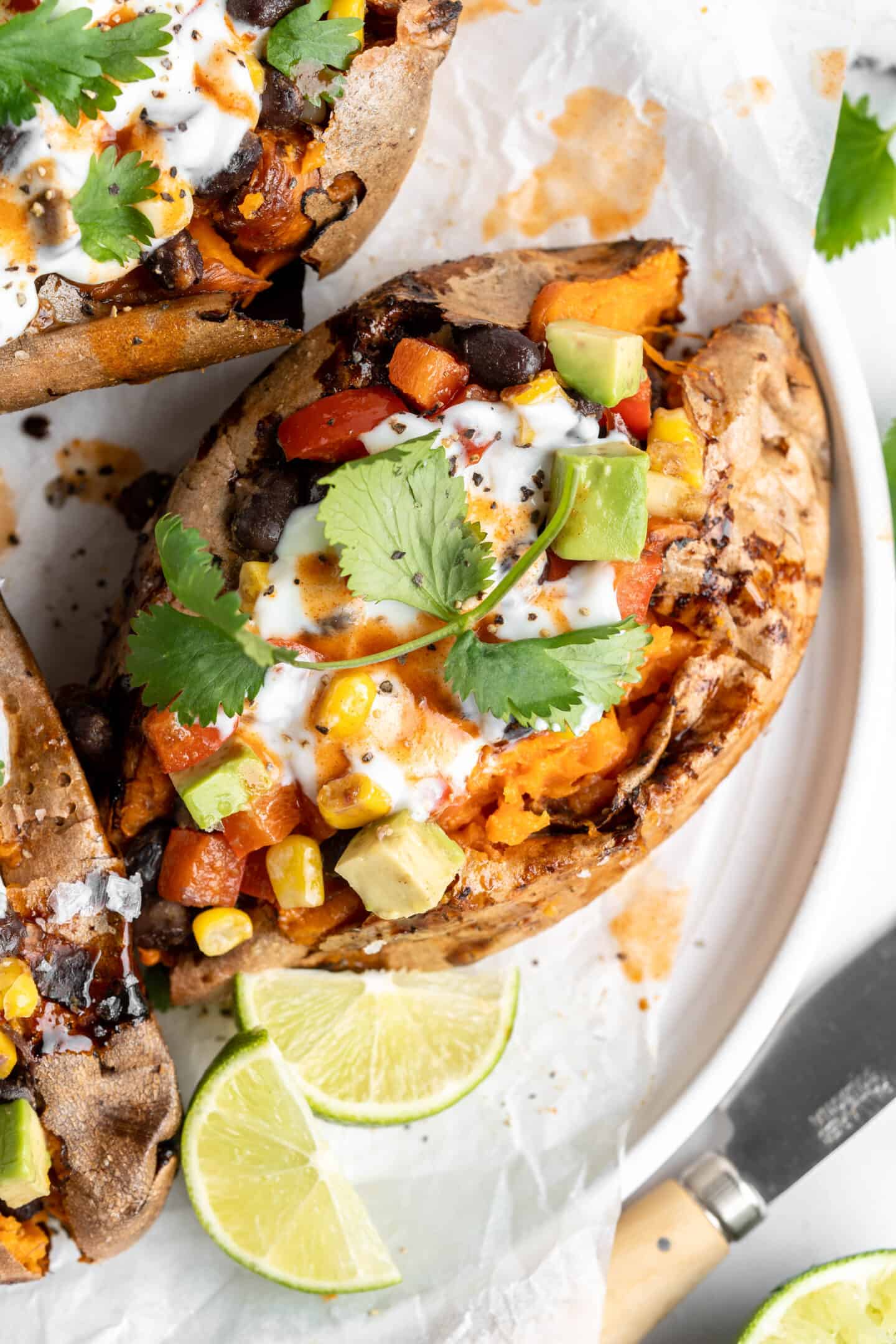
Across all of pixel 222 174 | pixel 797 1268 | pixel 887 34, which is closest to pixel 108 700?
pixel 222 174

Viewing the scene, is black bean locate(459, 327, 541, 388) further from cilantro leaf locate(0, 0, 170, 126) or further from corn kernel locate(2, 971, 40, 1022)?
corn kernel locate(2, 971, 40, 1022)

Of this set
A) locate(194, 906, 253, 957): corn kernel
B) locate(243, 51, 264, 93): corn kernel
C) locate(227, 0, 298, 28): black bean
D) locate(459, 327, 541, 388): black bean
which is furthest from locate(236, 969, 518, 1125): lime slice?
locate(227, 0, 298, 28): black bean

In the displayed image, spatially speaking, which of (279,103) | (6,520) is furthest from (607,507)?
(6,520)

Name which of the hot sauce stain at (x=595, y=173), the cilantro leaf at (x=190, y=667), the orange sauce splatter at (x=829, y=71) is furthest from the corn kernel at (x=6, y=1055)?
the orange sauce splatter at (x=829, y=71)

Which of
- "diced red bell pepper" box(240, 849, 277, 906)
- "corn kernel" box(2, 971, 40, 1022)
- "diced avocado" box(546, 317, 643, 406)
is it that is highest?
"diced avocado" box(546, 317, 643, 406)

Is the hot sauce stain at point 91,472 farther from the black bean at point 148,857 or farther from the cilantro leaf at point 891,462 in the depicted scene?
the cilantro leaf at point 891,462

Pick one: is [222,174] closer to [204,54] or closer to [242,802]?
[204,54]
